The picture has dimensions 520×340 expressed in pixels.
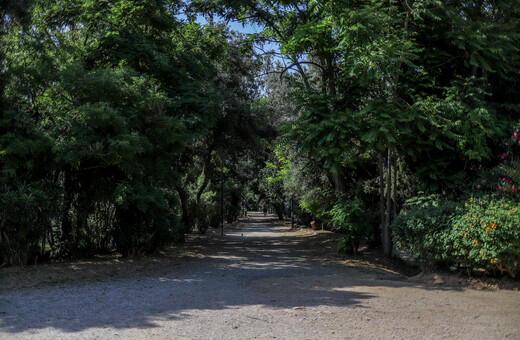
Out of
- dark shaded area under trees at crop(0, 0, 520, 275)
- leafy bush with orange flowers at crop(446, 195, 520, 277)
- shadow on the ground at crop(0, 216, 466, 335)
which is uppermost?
dark shaded area under trees at crop(0, 0, 520, 275)

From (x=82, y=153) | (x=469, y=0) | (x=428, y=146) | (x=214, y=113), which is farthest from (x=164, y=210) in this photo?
(x=469, y=0)

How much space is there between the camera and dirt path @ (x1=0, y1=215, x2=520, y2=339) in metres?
5.32

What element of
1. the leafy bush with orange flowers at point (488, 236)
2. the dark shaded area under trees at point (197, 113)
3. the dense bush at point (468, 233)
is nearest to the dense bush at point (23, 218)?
the dark shaded area under trees at point (197, 113)

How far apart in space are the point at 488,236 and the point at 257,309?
4.71 meters

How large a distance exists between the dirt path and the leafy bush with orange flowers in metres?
0.62

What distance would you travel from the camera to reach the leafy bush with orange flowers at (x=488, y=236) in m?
7.78

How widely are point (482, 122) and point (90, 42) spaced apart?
1141 centimetres

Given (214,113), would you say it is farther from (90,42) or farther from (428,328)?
(428,328)

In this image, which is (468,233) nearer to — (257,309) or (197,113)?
(257,309)

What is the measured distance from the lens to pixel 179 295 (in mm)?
7664

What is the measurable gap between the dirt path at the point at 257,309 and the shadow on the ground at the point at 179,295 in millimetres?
16

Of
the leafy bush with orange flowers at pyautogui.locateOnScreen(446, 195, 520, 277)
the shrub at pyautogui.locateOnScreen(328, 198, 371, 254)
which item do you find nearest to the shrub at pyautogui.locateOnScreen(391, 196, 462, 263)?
the leafy bush with orange flowers at pyautogui.locateOnScreen(446, 195, 520, 277)

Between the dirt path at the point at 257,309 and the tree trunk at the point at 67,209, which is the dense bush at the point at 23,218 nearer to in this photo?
the tree trunk at the point at 67,209

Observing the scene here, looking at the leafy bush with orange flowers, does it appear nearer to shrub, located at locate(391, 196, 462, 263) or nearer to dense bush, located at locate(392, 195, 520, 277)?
dense bush, located at locate(392, 195, 520, 277)
